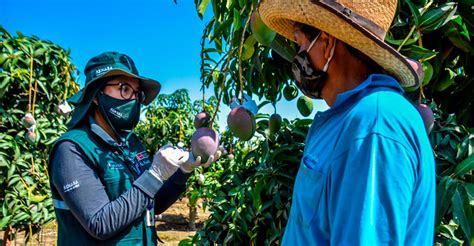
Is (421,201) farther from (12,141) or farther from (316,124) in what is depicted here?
(12,141)

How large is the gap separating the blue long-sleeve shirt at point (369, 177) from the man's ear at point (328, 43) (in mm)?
93

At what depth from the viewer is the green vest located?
4.56 feet

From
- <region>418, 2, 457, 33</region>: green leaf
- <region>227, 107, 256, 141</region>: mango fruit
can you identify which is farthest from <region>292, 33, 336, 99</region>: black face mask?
<region>418, 2, 457, 33</region>: green leaf

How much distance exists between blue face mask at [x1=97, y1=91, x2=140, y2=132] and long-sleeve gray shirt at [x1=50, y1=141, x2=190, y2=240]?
199 mm

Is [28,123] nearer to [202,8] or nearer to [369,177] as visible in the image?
[202,8]

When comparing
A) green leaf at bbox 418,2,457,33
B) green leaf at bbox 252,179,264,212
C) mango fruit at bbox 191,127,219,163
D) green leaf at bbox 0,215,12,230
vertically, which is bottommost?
green leaf at bbox 0,215,12,230

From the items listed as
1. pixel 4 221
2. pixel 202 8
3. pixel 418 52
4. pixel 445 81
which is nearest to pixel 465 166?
pixel 418 52

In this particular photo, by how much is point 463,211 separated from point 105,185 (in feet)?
3.44

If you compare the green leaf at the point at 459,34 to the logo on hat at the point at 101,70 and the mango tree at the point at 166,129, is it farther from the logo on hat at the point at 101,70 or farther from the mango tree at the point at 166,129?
the mango tree at the point at 166,129

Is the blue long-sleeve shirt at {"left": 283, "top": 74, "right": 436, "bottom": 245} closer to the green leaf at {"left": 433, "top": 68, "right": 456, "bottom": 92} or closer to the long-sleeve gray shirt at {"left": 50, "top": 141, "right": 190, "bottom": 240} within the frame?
the long-sleeve gray shirt at {"left": 50, "top": 141, "right": 190, "bottom": 240}

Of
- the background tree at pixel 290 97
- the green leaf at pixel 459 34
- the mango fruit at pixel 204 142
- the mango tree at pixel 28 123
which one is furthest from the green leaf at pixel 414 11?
the mango tree at pixel 28 123

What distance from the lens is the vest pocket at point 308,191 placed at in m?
0.73

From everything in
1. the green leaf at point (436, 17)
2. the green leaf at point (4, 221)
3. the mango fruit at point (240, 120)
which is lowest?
the green leaf at point (4, 221)

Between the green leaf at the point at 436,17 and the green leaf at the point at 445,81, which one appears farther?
the green leaf at the point at 445,81
